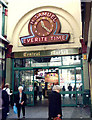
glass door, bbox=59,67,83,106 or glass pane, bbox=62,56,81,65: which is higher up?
glass pane, bbox=62,56,81,65

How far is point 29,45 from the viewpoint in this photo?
12.2 m

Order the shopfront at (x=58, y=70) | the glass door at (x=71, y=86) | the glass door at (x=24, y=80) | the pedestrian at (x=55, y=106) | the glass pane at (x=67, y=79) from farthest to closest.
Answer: the glass door at (x=24, y=80) → the glass pane at (x=67, y=79) → the shopfront at (x=58, y=70) → the glass door at (x=71, y=86) → the pedestrian at (x=55, y=106)

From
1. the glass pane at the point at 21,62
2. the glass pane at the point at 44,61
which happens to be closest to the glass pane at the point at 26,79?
the glass pane at the point at 21,62

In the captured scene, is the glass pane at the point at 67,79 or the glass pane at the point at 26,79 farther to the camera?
the glass pane at the point at 26,79

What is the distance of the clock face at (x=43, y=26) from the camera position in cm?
1205

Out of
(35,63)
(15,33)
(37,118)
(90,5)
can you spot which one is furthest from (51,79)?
(90,5)

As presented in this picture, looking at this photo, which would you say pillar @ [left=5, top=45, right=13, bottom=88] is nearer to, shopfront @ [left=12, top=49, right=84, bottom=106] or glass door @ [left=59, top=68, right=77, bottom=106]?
shopfront @ [left=12, top=49, right=84, bottom=106]

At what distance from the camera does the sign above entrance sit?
38.6 feet

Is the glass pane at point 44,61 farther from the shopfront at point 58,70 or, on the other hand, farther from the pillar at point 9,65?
the pillar at point 9,65

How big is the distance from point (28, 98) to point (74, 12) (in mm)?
7549

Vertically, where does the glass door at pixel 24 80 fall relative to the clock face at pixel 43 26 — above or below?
below

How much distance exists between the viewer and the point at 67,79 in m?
11.7

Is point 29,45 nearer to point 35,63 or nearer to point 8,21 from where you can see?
point 35,63

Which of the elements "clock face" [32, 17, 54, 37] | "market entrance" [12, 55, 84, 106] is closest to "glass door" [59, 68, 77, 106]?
"market entrance" [12, 55, 84, 106]
